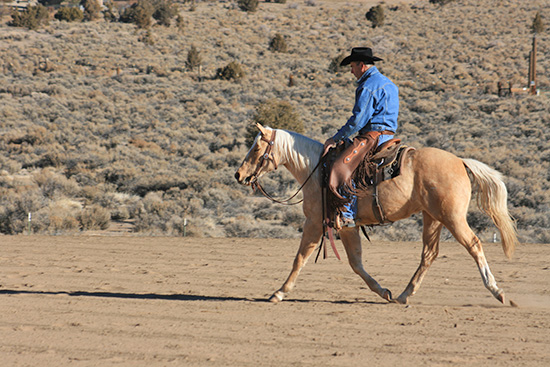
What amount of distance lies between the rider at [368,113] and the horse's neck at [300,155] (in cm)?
28

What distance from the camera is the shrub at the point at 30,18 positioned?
63334mm

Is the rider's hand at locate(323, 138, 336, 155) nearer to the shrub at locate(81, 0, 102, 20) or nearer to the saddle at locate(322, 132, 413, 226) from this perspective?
the saddle at locate(322, 132, 413, 226)

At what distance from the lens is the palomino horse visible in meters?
7.04

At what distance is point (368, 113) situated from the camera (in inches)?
289

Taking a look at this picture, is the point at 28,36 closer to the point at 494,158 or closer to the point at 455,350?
the point at 494,158

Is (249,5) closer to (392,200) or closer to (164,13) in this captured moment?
(164,13)

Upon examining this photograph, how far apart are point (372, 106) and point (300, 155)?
3.53ft

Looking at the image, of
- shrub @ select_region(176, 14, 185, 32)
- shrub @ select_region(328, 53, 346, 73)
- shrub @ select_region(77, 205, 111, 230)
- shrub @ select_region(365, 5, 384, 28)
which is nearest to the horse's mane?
shrub @ select_region(77, 205, 111, 230)

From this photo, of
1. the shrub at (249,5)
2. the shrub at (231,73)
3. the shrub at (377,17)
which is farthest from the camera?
the shrub at (249,5)

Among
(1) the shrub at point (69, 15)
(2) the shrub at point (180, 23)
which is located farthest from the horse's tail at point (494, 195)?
(1) the shrub at point (69, 15)

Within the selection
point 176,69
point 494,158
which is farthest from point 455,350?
point 176,69

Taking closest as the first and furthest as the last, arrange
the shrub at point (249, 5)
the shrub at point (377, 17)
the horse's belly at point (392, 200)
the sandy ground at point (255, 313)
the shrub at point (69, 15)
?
the sandy ground at point (255, 313) < the horse's belly at point (392, 200) < the shrub at point (69, 15) < the shrub at point (377, 17) < the shrub at point (249, 5)

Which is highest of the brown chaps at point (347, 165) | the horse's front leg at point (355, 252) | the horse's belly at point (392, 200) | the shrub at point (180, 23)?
the shrub at point (180, 23)

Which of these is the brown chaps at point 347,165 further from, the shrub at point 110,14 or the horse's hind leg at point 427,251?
the shrub at point 110,14
